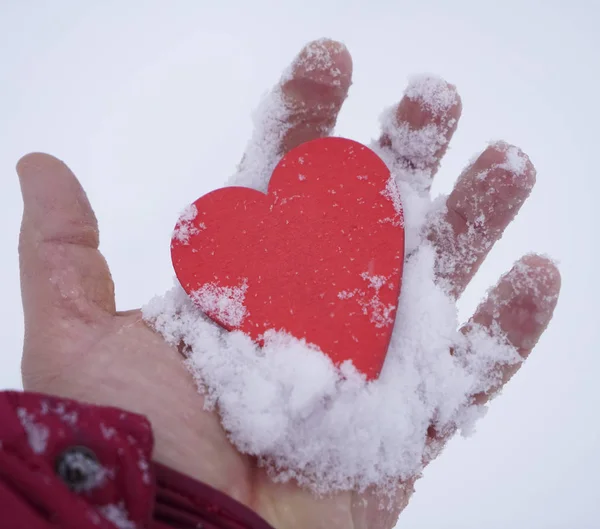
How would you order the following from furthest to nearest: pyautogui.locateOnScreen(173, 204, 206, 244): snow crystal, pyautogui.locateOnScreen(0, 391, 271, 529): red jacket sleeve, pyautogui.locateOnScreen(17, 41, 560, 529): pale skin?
1. pyautogui.locateOnScreen(173, 204, 206, 244): snow crystal
2. pyautogui.locateOnScreen(17, 41, 560, 529): pale skin
3. pyautogui.locateOnScreen(0, 391, 271, 529): red jacket sleeve

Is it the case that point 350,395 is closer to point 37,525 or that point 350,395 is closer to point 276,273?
point 276,273

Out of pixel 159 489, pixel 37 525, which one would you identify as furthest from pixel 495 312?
pixel 37 525

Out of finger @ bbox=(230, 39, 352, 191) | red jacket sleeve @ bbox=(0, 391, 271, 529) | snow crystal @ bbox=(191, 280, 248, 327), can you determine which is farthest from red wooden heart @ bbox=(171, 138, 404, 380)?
red jacket sleeve @ bbox=(0, 391, 271, 529)

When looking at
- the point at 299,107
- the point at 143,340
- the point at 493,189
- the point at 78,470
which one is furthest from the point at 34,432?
the point at 493,189

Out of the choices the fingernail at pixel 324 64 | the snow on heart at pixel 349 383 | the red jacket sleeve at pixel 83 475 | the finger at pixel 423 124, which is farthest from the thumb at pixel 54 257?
the finger at pixel 423 124

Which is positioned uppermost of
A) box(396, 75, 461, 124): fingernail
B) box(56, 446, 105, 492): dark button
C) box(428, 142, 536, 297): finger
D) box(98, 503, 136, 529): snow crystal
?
box(396, 75, 461, 124): fingernail

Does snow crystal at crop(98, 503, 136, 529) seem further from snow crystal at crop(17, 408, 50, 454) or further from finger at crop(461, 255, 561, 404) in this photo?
finger at crop(461, 255, 561, 404)
